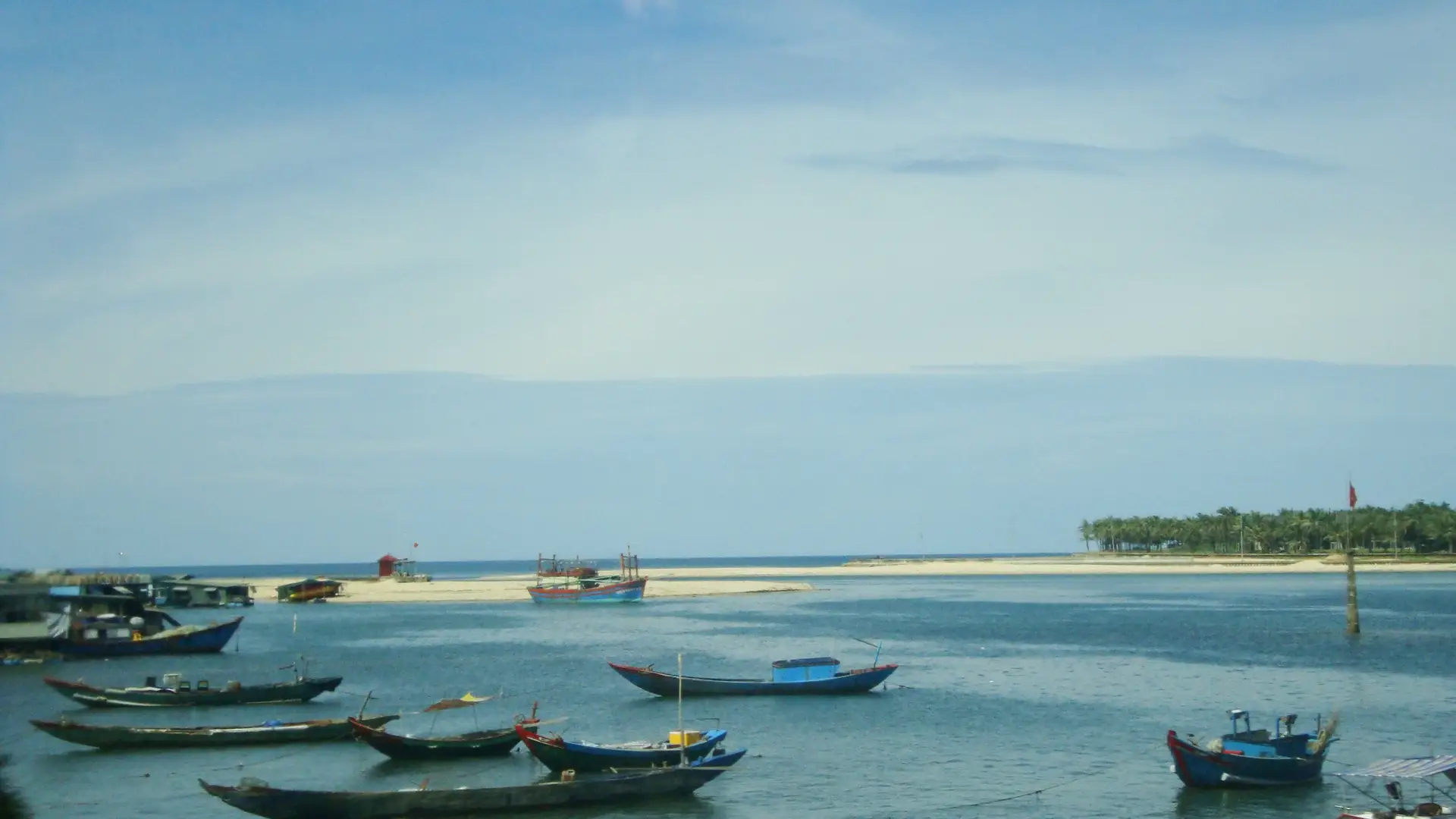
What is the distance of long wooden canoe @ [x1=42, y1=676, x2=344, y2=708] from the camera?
4675cm

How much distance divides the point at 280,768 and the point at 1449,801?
30.6 m

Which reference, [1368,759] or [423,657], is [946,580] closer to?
[423,657]

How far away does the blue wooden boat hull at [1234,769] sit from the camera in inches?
1261

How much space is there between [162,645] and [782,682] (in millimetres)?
39044

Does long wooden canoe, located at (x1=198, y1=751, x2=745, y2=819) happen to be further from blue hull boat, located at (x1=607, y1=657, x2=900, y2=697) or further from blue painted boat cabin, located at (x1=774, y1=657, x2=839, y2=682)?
blue painted boat cabin, located at (x1=774, y1=657, x2=839, y2=682)

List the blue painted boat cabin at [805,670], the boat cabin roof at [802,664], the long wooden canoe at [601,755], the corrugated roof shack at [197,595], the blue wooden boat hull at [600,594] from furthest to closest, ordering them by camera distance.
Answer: the blue wooden boat hull at [600,594] < the corrugated roof shack at [197,595] < the boat cabin roof at [802,664] < the blue painted boat cabin at [805,670] < the long wooden canoe at [601,755]

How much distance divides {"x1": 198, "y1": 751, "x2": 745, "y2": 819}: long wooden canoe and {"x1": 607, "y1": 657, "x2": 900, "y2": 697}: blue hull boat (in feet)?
59.1

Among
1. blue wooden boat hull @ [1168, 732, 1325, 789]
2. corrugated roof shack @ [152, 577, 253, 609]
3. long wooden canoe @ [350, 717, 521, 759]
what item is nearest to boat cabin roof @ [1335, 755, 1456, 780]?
blue wooden boat hull @ [1168, 732, 1325, 789]

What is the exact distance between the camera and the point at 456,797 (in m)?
29.9

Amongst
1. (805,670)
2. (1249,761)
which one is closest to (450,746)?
(805,670)

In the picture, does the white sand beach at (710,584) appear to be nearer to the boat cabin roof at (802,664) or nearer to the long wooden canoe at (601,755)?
the boat cabin roof at (802,664)

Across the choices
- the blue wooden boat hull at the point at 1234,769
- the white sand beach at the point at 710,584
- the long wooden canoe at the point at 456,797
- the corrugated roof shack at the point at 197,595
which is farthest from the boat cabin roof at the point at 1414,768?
the white sand beach at the point at 710,584

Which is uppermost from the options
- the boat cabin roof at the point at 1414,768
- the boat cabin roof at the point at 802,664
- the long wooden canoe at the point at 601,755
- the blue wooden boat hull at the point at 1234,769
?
the boat cabin roof at the point at 1414,768

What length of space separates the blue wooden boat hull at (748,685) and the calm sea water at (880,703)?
520mm
